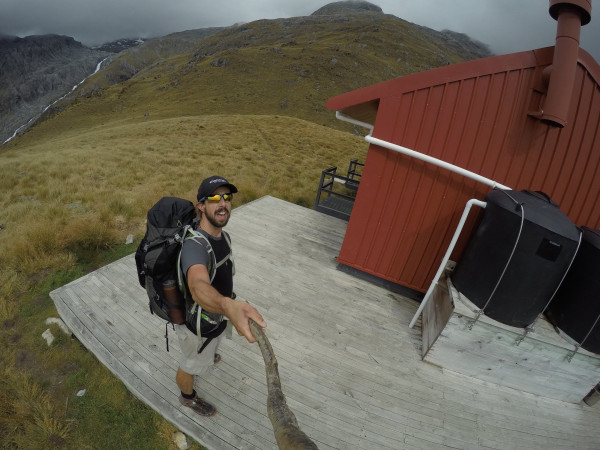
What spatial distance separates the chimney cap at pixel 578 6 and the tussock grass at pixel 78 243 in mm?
7640

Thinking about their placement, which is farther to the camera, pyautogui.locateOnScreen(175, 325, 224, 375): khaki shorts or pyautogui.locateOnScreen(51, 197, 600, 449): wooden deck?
pyautogui.locateOnScreen(51, 197, 600, 449): wooden deck

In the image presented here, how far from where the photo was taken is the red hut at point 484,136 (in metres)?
4.11

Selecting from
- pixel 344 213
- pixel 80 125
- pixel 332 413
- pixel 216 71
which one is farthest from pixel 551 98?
pixel 216 71

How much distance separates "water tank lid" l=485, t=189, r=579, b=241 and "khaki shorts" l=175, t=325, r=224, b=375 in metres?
3.68

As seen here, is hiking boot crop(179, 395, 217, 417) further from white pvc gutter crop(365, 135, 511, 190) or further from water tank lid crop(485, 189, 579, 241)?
white pvc gutter crop(365, 135, 511, 190)

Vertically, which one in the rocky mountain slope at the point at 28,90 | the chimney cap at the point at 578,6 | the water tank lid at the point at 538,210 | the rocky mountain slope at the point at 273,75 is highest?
the rocky mountain slope at the point at 273,75

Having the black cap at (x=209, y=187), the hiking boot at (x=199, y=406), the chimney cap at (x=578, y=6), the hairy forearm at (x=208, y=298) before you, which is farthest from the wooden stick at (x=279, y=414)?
the chimney cap at (x=578, y=6)

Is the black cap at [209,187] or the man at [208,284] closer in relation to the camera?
the man at [208,284]

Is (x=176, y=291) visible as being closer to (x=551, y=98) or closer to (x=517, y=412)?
(x=517, y=412)

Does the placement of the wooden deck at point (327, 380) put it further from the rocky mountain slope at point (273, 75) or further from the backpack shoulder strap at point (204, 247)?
the rocky mountain slope at point (273, 75)

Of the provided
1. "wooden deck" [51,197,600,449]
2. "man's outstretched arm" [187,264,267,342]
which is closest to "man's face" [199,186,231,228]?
"man's outstretched arm" [187,264,267,342]

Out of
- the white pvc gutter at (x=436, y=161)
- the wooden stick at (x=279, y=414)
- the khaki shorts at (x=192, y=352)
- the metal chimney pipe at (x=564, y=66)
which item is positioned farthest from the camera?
the white pvc gutter at (x=436, y=161)

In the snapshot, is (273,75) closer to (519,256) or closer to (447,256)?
(447,256)

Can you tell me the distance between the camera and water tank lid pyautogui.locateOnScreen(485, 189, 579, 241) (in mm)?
3139
